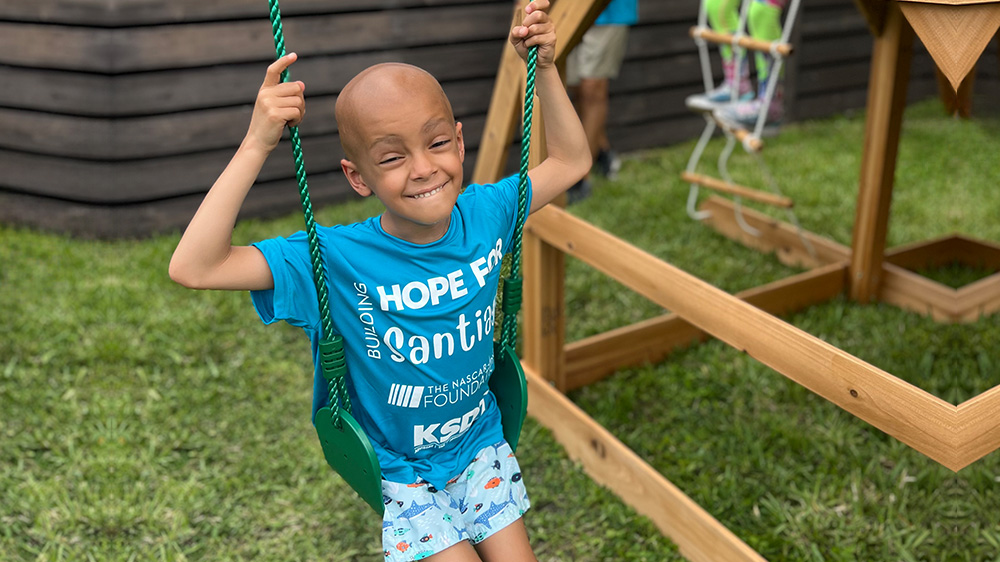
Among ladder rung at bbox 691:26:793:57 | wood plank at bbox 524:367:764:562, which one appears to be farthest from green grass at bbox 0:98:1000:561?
ladder rung at bbox 691:26:793:57

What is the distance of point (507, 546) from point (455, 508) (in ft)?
0.43

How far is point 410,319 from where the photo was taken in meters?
1.62

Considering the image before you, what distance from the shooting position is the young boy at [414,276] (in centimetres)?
145

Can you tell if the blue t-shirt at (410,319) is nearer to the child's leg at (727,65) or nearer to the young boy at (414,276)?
the young boy at (414,276)

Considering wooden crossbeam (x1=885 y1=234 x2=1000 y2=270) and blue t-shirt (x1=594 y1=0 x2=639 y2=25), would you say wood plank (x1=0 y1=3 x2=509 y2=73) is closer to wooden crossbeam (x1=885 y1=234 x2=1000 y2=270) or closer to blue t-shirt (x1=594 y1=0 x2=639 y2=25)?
blue t-shirt (x1=594 y1=0 x2=639 y2=25)

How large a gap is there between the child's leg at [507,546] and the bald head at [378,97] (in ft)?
2.73

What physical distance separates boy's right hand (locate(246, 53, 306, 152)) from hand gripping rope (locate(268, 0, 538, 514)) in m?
0.03

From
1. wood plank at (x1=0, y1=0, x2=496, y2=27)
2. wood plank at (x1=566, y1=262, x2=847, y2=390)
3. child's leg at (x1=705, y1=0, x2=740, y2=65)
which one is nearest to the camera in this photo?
wood plank at (x1=566, y1=262, x2=847, y2=390)

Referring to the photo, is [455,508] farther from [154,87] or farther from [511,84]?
[154,87]

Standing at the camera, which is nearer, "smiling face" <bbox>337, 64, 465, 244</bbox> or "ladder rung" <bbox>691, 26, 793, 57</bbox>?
"smiling face" <bbox>337, 64, 465, 244</bbox>

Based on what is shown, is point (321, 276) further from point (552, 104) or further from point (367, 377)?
point (552, 104)

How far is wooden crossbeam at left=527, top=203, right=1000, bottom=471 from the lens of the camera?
1.57m

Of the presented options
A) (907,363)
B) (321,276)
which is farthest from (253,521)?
(907,363)

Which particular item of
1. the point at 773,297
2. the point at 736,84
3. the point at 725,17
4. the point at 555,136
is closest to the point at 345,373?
the point at 555,136
